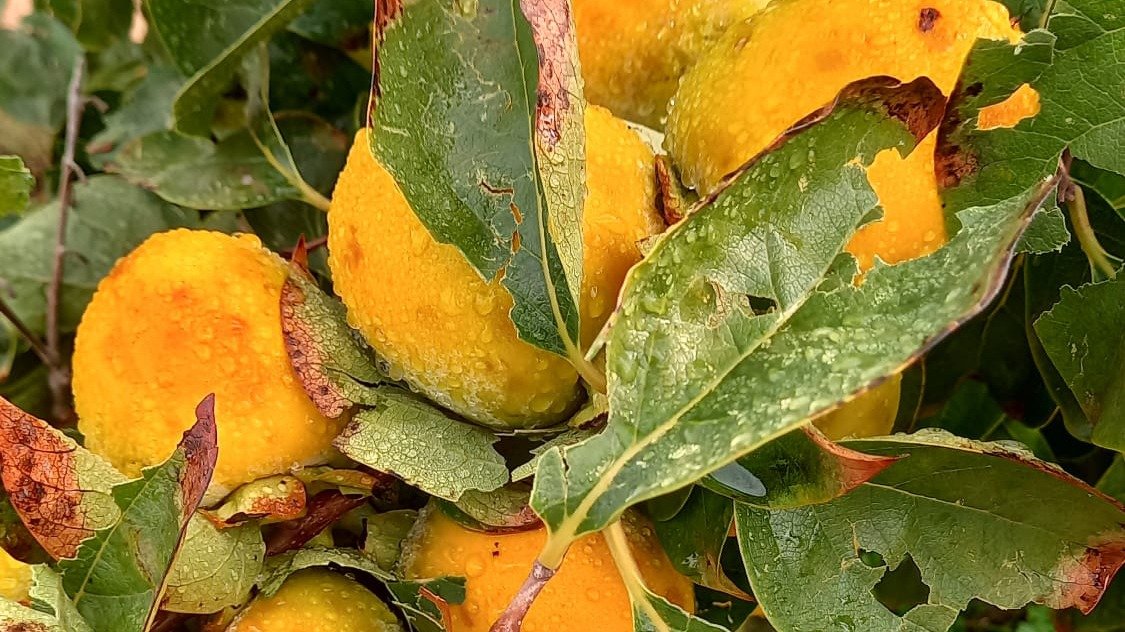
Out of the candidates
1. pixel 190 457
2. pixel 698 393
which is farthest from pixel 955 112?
pixel 190 457

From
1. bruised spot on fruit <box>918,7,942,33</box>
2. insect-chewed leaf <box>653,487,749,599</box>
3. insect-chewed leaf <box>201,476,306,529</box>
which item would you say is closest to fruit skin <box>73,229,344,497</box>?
insect-chewed leaf <box>201,476,306,529</box>

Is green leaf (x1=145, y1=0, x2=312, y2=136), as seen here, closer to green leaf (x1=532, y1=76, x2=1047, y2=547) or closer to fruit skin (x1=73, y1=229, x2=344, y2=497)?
fruit skin (x1=73, y1=229, x2=344, y2=497)

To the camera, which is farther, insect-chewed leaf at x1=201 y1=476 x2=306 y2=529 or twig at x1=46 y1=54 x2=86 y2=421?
twig at x1=46 y1=54 x2=86 y2=421

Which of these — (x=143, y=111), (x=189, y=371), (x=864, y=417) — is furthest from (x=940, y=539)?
(x=143, y=111)

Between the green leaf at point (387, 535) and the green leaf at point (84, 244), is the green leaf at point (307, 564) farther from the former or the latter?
the green leaf at point (84, 244)

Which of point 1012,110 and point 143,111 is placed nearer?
point 1012,110

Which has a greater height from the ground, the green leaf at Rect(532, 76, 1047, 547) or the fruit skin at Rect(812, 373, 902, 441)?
the green leaf at Rect(532, 76, 1047, 547)

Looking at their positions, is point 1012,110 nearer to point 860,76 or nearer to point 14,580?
point 860,76
